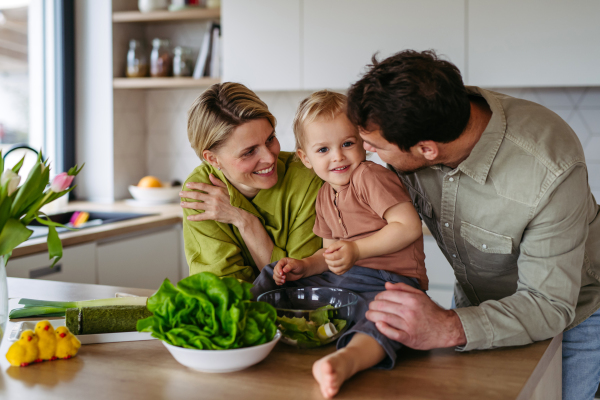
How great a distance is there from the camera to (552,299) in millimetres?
1180

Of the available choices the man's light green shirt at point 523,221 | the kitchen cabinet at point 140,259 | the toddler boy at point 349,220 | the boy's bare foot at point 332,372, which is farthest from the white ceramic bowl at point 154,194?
the boy's bare foot at point 332,372

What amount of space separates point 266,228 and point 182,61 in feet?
6.83

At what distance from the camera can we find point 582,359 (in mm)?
1525

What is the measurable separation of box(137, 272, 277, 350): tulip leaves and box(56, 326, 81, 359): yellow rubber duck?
17 cm

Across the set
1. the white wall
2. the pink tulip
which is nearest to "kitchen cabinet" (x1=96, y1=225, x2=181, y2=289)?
the white wall

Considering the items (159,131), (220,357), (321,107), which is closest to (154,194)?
(159,131)

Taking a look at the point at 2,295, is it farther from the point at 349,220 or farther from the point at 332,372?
the point at 349,220

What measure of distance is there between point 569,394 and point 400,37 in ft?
6.06

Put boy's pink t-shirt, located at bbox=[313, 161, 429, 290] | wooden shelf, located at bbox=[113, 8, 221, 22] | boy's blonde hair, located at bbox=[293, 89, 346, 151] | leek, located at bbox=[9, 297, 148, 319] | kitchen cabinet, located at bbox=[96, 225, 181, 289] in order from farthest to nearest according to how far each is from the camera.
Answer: wooden shelf, located at bbox=[113, 8, 221, 22], kitchen cabinet, located at bbox=[96, 225, 181, 289], boy's blonde hair, located at bbox=[293, 89, 346, 151], boy's pink t-shirt, located at bbox=[313, 161, 429, 290], leek, located at bbox=[9, 297, 148, 319]

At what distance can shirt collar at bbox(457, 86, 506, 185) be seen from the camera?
4.17 feet

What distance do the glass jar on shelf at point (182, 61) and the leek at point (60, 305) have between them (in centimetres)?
233

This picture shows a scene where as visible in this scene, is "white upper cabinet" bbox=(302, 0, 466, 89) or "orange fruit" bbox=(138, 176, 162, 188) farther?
"orange fruit" bbox=(138, 176, 162, 188)

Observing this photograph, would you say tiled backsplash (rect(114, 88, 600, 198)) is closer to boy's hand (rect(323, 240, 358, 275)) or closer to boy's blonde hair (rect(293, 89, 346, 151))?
boy's blonde hair (rect(293, 89, 346, 151))

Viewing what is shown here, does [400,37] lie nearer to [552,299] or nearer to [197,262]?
[197,262]
